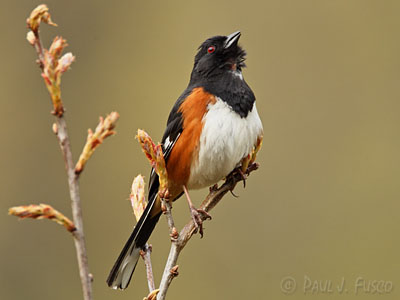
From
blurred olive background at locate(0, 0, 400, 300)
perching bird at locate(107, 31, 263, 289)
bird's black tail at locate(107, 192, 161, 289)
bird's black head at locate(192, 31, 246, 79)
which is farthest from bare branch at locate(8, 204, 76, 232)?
blurred olive background at locate(0, 0, 400, 300)

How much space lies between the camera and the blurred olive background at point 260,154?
19.1 feet

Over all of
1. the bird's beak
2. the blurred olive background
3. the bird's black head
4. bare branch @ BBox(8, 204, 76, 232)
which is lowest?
the blurred olive background

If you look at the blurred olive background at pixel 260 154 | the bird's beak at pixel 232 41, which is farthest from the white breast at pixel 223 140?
the blurred olive background at pixel 260 154

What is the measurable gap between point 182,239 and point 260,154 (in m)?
4.57

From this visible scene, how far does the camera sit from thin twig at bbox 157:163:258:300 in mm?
1729

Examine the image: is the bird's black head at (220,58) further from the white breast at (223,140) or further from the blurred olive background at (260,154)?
the blurred olive background at (260,154)

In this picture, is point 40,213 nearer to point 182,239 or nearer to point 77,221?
point 77,221

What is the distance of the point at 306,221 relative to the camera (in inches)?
232

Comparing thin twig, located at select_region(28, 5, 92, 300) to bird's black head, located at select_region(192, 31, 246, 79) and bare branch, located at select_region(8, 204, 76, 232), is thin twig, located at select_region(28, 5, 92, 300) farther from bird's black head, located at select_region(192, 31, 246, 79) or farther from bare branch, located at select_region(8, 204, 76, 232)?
bird's black head, located at select_region(192, 31, 246, 79)

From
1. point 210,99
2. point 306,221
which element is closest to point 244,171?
point 210,99

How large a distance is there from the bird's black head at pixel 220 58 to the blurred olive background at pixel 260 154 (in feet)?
8.09

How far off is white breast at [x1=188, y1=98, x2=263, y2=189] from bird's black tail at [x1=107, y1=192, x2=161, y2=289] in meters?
0.30

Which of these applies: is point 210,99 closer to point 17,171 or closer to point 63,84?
point 17,171

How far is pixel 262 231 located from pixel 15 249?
241 cm
